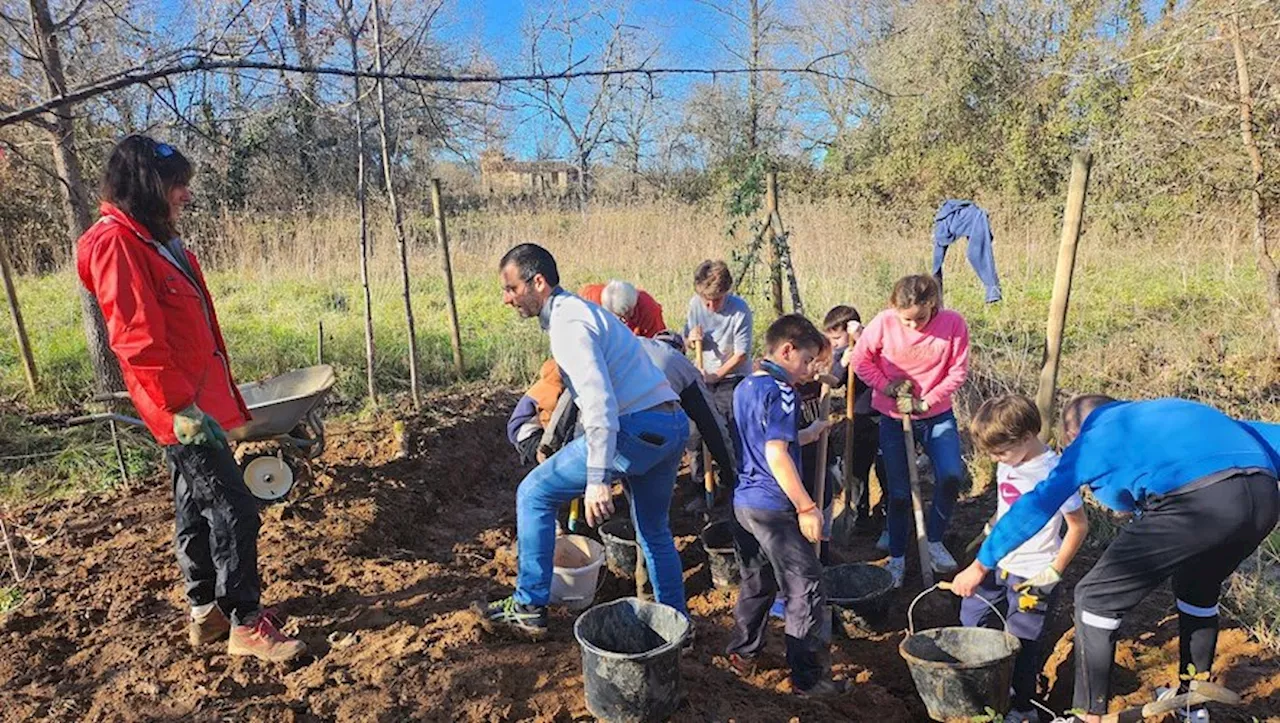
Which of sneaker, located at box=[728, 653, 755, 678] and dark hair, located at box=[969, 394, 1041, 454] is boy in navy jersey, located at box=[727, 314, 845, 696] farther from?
dark hair, located at box=[969, 394, 1041, 454]

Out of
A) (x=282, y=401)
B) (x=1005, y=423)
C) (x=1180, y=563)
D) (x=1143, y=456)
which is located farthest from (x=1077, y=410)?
(x=282, y=401)

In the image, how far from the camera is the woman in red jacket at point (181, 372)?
2766 millimetres

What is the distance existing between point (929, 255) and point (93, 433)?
33.3 ft

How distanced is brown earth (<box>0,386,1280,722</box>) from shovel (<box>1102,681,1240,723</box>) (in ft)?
1.92

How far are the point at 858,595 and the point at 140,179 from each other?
11.8 feet

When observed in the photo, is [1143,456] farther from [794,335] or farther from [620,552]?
[620,552]

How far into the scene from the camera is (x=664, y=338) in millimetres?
4598

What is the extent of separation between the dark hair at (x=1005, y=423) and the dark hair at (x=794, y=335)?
2.13ft

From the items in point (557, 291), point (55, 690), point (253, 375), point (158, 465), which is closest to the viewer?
point (55, 690)

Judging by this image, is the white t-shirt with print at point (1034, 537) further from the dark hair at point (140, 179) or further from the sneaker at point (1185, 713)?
the dark hair at point (140, 179)

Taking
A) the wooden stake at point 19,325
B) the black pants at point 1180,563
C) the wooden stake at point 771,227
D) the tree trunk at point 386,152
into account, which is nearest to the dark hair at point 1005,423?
the black pants at point 1180,563

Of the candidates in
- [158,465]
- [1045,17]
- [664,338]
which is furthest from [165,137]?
[1045,17]

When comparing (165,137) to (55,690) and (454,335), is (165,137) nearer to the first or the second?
(454,335)

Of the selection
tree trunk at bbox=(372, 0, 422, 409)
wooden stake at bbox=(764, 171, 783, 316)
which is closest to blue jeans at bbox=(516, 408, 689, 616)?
tree trunk at bbox=(372, 0, 422, 409)
